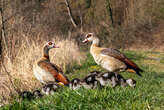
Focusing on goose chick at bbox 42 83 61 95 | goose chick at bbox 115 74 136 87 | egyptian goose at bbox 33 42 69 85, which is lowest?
goose chick at bbox 115 74 136 87

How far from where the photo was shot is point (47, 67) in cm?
711

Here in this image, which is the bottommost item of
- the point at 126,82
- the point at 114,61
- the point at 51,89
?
the point at 126,82

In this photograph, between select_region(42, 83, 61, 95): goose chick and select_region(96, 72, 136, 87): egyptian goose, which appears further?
select_region(96, 72, 136, 87): egyptian goose

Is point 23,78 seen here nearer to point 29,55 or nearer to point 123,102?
point 29,55

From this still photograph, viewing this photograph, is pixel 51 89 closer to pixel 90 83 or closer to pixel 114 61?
pixel 90 83

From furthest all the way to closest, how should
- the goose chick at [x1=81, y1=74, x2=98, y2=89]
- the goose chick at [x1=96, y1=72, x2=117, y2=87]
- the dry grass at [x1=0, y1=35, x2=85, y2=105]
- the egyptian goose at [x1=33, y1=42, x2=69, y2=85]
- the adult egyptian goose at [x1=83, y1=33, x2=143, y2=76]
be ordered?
the adult egyptian goose at [x1=83, y1=33, x2=143, y2=76] → the dry grass at [x1=0, y1=35, x2=85, y2=105] → the egyptian goose at [x1=33, y1=42, x2=69, y2=85] → the goose chick at [x1=96, y1=72, x2=117, y2=87] → the goose chick at [x1=81, y1=74, x2=98, y2=89]

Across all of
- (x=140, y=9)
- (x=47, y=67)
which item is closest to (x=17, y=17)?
(x=47, y=67)

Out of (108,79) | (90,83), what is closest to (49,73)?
(90,83)

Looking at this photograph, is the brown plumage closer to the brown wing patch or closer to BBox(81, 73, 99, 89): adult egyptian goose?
the brown wing patch

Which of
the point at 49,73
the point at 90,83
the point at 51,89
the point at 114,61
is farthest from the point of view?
the point at 114,61

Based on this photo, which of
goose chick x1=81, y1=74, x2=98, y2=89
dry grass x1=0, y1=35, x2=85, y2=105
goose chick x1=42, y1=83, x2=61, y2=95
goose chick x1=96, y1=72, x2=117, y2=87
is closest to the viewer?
goose chick x1=81, y1=74, x2=98, y2=89

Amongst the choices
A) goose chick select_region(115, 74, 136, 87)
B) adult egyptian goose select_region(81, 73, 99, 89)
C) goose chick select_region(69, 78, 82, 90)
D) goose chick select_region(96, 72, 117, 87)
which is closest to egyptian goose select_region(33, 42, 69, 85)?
goose chick select_region(69, 78, 82, 90)

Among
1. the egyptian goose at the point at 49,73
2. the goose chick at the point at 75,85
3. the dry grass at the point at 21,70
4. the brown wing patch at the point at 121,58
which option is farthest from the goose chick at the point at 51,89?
the brown wing patch at the point at 121,58

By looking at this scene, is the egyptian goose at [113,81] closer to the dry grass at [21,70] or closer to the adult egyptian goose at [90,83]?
the adult egyptian goose at [90,83]
